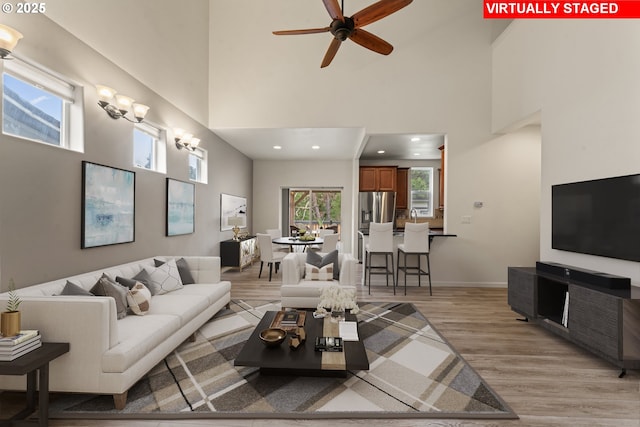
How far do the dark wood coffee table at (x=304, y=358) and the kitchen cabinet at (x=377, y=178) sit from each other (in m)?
6.29

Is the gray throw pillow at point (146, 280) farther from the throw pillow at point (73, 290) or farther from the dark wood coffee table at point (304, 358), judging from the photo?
the dark wood coffee table at point (304, 358)

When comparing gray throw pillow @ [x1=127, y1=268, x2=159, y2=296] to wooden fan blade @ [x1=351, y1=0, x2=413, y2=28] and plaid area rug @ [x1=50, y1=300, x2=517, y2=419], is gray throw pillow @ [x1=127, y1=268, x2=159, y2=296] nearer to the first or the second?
plaid area rug @ [x1=50, y1=300, x2=517, y2=419]

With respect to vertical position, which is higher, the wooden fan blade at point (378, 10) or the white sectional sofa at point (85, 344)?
the wooden fan blade at point (378, 10)

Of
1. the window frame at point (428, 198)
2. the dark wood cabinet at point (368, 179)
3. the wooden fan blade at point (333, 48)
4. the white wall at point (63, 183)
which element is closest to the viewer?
the white wall at point (63, 183)

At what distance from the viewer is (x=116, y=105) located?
3.37 m

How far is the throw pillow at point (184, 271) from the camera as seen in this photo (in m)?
3.73

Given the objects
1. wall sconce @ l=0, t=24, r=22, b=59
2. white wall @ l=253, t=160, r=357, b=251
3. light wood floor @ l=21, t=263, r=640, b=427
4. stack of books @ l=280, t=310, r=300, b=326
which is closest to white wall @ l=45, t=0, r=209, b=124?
wall sconce @ l=0, t=24, r=22, b=59

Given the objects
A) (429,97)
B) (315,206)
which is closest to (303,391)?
(429,97)

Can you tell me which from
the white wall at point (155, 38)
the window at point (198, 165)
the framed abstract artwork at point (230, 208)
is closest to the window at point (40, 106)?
the white wall at point (155, 38)

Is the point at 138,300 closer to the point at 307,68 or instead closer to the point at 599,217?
the point at 599,217

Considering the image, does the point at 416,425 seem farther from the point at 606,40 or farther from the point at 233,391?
the point at 606,40

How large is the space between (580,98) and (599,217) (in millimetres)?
1313

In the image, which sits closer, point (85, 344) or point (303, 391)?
point (85, 344)

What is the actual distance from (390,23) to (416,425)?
5823 mm
